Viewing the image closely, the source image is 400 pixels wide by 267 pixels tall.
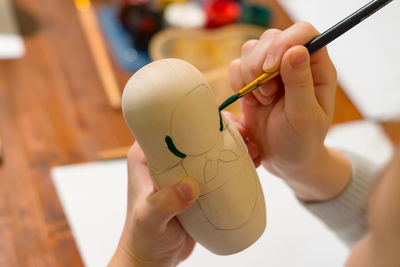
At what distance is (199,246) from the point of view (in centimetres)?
55

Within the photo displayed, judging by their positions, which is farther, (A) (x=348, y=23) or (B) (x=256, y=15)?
(B) (x=256, y=15)

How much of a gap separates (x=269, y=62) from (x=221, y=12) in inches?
21.3

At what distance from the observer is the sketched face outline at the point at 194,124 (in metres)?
0.35

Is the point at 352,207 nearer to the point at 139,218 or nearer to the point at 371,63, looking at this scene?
the point at 139,218

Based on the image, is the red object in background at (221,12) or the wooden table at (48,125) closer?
the wooden table at (48,125)

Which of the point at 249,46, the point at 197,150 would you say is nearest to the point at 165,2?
the point at 249,46

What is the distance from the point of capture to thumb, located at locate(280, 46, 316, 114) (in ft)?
1.26

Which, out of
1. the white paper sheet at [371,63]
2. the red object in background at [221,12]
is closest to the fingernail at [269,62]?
the white paper sheet at [371,63]

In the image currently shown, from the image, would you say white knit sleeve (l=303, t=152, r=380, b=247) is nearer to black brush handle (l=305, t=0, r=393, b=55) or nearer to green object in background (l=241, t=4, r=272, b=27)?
black brush handle (l=305, t=0, r=393, b=55)

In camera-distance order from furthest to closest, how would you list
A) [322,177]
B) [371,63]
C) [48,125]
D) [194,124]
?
[371,63] → [48,125] → [322,177] → [194,124]

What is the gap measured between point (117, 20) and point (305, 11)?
39 centimetres

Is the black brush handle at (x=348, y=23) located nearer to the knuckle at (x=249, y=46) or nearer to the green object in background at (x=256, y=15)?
the knuckle at (x=249, y=46)

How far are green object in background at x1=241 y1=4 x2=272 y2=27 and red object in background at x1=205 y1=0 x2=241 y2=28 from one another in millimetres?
23

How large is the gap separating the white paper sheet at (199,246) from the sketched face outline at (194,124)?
0.17 metres
